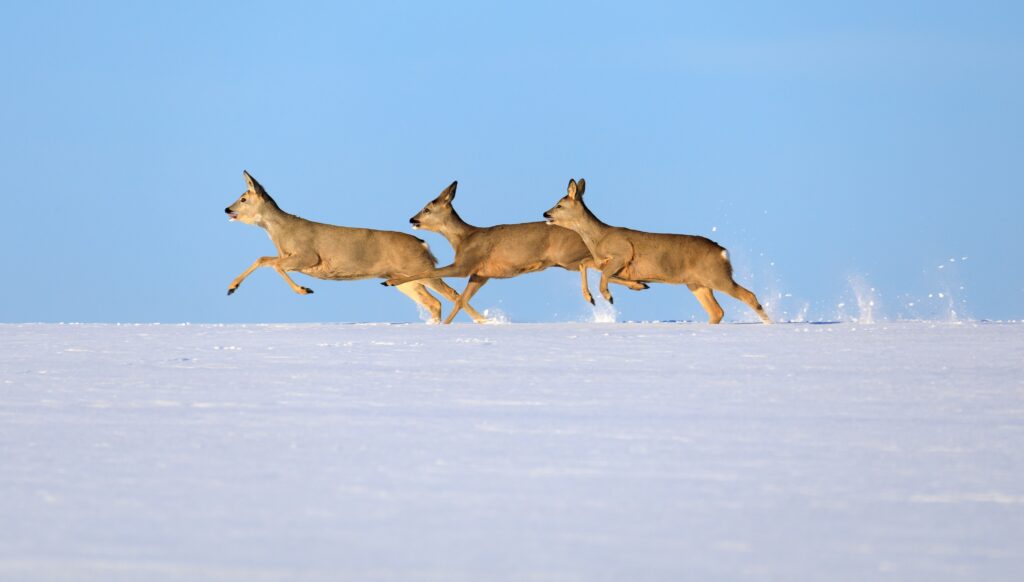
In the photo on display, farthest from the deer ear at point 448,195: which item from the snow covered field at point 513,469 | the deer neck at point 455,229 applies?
the snow covered field at point 513,469

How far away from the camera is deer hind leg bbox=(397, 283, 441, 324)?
61.1 feet

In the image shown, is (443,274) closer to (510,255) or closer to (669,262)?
(510,255)

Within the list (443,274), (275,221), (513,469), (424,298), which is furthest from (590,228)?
(513,469)

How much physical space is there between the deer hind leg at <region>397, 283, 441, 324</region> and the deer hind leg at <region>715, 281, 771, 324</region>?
342 cm

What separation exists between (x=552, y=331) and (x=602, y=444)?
844 cm

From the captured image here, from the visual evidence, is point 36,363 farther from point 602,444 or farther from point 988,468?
point 988,468

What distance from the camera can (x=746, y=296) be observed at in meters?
17.6

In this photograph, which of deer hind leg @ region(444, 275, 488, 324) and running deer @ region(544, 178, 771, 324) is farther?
deer hind leg @ region(444, 275, 488, 324)

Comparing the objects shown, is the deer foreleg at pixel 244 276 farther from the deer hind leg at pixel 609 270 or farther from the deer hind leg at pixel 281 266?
the deer hind leg at pixel 609 270

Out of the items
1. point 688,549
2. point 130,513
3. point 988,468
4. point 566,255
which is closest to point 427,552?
point 688,549

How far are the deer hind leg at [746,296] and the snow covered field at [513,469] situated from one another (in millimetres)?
4865

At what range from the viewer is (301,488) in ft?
21.4

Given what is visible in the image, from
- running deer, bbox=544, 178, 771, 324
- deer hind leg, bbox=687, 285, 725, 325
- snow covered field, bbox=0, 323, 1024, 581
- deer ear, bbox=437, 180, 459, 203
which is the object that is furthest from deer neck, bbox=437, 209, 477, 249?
snow covered field, bbox=0, 323, 1024, 581

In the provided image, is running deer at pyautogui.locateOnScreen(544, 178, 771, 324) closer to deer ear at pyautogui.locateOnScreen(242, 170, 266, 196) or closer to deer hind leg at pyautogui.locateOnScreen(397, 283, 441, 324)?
deer hind leg at pyautogui.locateOnScreen(397, 283, 441, 324)
